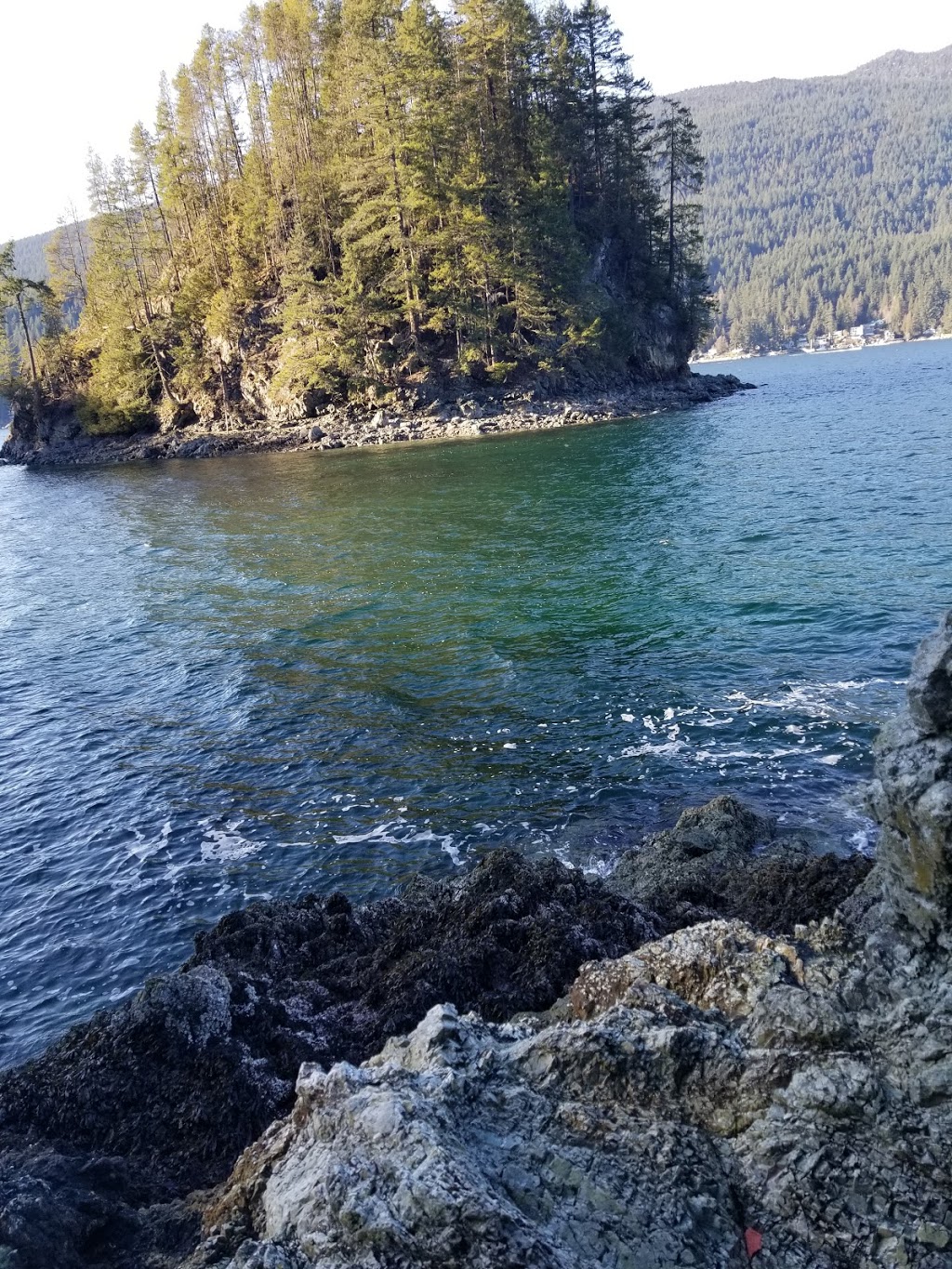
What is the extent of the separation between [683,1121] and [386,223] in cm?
7438

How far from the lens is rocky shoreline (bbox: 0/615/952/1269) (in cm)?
427

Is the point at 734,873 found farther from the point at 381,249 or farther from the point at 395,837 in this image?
the point at 381,249

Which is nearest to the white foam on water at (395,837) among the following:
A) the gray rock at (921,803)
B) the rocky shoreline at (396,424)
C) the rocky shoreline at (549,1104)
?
the rocky shoreline at (549,1104)

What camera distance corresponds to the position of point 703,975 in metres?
6.28

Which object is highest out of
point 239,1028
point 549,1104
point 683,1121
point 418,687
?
point 549,1104

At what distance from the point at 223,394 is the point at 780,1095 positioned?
81344 millimetres

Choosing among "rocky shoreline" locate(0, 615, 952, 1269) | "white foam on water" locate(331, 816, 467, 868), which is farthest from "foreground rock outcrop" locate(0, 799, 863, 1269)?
"white foam on water" locate(331, 816, 467, 868)

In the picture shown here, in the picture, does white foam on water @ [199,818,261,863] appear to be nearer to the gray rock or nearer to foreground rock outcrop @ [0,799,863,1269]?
foreground rock outcrop @ [0,799,863,1269]

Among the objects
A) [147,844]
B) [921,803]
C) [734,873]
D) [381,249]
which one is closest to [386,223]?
[381,249]

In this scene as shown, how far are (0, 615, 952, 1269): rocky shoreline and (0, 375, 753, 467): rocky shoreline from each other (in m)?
58.4

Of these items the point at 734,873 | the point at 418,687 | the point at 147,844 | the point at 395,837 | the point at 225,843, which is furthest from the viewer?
the point at 418,687

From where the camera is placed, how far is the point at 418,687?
61.5 ft

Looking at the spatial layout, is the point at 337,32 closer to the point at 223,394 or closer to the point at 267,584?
the point at 223,394

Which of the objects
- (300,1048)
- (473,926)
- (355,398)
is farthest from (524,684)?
(355,398)
